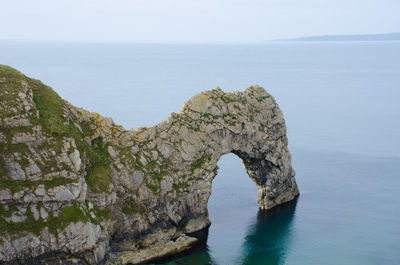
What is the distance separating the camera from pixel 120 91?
164 m

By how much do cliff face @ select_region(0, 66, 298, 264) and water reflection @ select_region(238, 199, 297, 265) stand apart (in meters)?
1.86

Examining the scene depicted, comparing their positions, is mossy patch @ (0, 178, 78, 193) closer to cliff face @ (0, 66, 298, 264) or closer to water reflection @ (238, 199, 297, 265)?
cliff face @ (0, 66, 298, 264)

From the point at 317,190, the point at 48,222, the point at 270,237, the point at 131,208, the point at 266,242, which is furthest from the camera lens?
the point at 317,190

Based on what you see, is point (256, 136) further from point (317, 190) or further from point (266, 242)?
point (317, 190)

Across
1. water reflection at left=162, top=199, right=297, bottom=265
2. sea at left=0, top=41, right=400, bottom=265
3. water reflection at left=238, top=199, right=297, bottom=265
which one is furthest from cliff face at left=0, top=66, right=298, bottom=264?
sea at left=0, top=41, right=400, bottom=265

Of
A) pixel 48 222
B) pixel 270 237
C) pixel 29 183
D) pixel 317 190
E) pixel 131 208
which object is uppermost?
pixel 29 183

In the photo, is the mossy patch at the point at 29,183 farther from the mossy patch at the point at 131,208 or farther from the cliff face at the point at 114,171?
the mossy patch at the point at 131,208

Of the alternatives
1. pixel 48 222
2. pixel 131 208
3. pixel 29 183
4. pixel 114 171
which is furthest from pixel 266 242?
pixel 29 183

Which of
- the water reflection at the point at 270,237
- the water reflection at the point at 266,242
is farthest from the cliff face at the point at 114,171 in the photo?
the water reflection at the point at 270,237

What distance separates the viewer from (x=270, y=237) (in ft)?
186

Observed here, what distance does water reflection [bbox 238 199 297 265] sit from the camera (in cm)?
5159

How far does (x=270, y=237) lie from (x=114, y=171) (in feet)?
69.2

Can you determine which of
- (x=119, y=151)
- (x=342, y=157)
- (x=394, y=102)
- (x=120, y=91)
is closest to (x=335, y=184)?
(x=342, y=157)

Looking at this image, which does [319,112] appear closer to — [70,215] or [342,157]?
[342,157]
